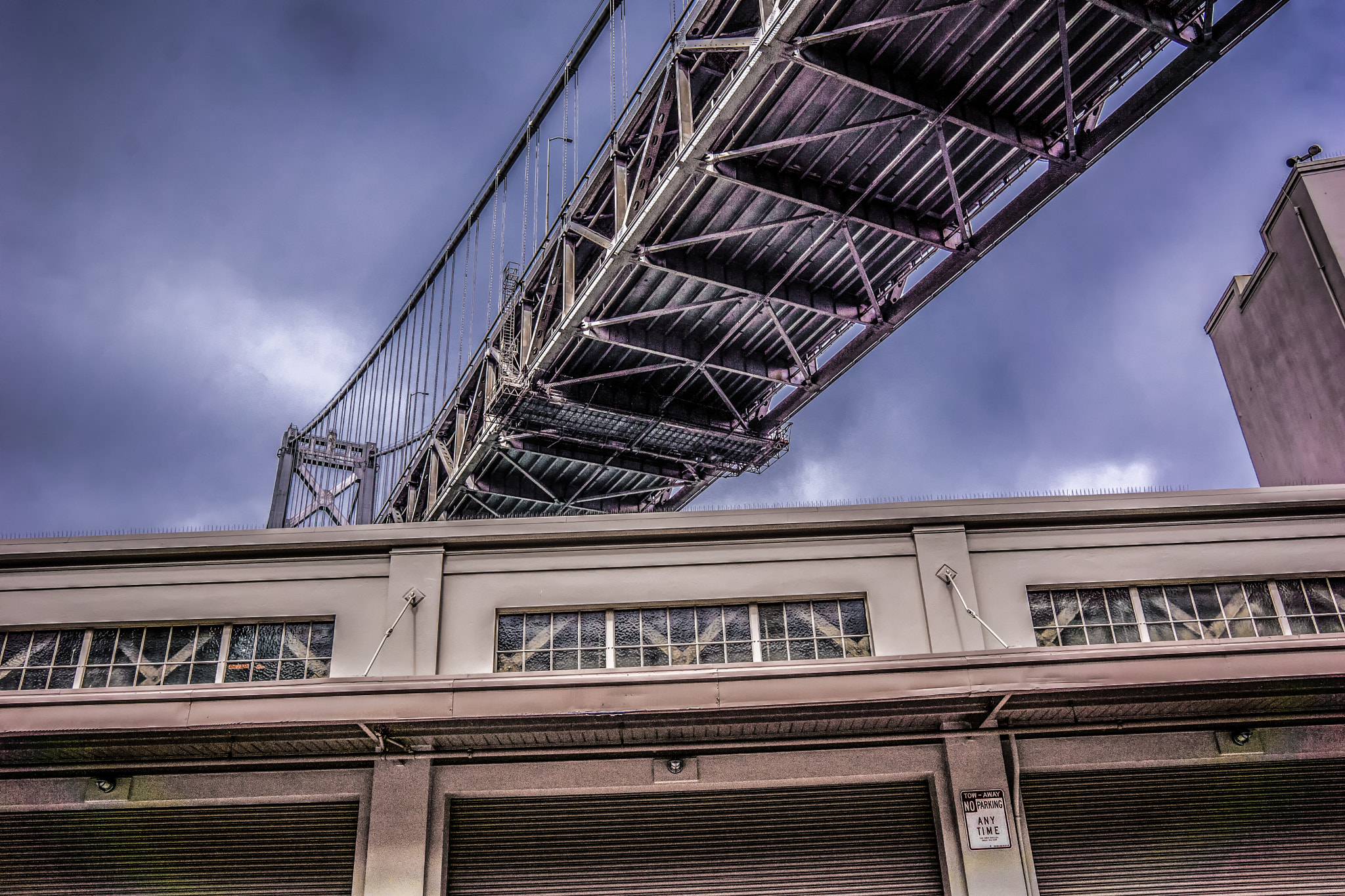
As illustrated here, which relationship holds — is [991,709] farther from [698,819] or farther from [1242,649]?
[698,819]

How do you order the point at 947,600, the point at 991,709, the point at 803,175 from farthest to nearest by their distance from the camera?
the point at 803,175 → the point at 947,600 → the point at 991,709

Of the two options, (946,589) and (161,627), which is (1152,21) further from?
(161,627)

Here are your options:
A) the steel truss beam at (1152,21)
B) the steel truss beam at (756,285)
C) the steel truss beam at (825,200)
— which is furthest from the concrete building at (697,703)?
the steel truss beam at (756,285)

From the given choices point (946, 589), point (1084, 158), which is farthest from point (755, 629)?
point (1084, 158)

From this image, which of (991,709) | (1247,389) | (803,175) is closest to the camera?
(991,709)

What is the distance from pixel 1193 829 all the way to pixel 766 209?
36.8ft

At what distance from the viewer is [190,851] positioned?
1178 cm

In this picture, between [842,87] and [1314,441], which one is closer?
[842,87]

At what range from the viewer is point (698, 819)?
11.8 meters

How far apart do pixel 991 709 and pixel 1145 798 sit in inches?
112

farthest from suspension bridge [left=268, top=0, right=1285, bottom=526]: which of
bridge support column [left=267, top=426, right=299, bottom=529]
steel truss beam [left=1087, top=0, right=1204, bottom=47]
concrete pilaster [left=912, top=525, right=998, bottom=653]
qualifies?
bridge support column [left=267, top=426, right=299, bottom=529]

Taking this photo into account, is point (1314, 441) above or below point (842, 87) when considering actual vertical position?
below

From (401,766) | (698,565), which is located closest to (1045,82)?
(698,565)

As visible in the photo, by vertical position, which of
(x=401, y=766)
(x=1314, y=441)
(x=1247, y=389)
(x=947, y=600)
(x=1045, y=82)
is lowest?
(x=401, y=766)
